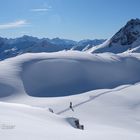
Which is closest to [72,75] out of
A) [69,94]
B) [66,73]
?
[66,73]

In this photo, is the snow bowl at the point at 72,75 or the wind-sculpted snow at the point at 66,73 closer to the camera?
the wind-sculpted snow at the point at 66,73

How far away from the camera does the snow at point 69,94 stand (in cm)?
2090

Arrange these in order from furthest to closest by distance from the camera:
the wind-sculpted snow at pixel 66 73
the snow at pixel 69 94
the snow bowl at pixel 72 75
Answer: the snow bowl at pixel 72 75 → the wind-sculpted snow at pixel 66 73 → the snow at pixel 69 94

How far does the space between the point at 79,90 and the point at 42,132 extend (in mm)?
42998

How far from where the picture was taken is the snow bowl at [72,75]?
194 ft

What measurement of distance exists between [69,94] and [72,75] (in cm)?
1070

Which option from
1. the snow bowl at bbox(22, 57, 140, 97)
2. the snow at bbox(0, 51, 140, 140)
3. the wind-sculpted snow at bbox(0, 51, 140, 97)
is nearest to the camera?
the snow at bbox(0, 51, 140, 140)

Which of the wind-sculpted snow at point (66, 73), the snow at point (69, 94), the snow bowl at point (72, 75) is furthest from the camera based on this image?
the snow bowl at point (72, 75)

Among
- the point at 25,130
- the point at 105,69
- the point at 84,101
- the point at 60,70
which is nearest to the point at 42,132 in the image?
the point at 25,130

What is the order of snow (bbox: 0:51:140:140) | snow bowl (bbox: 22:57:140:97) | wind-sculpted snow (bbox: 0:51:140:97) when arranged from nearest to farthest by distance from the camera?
snow (bbox: 0:51:140:140), wind-sculpted snow (bbox: 0:51:140:97), snow bowl (bbox: 22:57:140:97)

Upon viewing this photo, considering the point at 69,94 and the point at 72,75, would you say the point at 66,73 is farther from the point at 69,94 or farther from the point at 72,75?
the point at 69,94

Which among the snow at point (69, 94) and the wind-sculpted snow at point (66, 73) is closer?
the snow at point (69, 94)

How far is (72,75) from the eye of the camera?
66.8 metres

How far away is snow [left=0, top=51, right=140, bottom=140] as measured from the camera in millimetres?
20898
